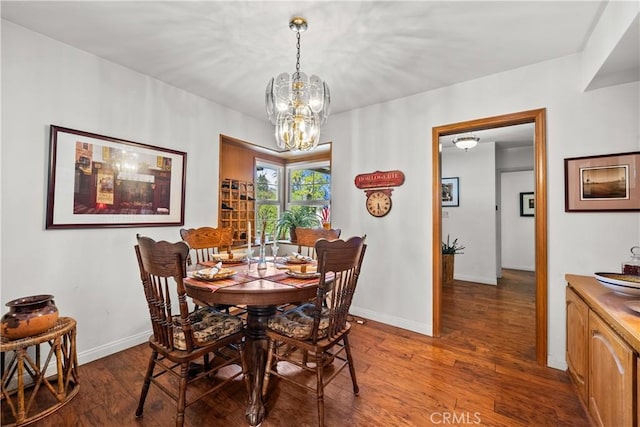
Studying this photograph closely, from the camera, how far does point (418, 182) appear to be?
9.80 feet

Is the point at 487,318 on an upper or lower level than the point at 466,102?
lower

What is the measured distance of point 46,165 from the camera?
6.80 feet

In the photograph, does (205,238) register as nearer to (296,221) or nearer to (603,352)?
(296,221)

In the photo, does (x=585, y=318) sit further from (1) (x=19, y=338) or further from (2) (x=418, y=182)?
(1) (x=19, y=338)

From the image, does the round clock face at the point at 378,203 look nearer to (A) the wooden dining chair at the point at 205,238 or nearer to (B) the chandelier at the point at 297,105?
(B) the chandelier at the point at 297,105

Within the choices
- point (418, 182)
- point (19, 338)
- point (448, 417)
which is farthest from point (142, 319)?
point (418, 182)

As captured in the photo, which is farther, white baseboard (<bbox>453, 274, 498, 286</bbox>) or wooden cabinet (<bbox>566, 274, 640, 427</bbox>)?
white baseboard (<bbox>453, 274, 498, 286</bbox>)

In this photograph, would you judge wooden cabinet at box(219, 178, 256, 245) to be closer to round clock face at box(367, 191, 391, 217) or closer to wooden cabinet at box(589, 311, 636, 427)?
round clock face at box(367, 191, 391, 217)

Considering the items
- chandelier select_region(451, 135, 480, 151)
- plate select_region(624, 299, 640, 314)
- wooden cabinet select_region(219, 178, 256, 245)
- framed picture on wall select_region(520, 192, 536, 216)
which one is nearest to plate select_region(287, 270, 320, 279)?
plate select_region(624, 299, 640, 314)

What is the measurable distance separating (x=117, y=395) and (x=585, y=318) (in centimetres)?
305

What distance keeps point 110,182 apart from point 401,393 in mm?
2894

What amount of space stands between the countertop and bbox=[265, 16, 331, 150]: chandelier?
195 centimetres

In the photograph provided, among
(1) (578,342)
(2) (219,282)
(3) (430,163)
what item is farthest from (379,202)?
(2) (219,282)

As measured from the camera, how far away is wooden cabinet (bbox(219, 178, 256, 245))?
3729 millimetres
